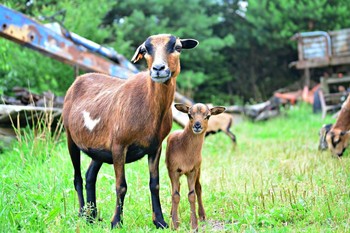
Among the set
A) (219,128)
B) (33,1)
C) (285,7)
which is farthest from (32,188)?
(285,7)

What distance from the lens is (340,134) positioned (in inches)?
392

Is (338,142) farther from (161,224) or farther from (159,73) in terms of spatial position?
(159,73)

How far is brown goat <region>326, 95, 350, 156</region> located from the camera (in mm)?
9828

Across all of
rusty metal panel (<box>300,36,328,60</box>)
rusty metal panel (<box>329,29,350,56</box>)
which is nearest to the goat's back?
rusty metal panel (<box>300,36,328,60</box>)

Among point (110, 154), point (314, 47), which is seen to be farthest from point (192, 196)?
point (314, 47)

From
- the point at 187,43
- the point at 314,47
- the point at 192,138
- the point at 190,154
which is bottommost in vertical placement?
the point at 190,154

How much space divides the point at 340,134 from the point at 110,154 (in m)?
5.45

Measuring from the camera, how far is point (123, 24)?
20219mm

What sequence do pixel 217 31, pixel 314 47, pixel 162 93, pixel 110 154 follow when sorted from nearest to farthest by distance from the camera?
pixel 162 93
pixel 110 154
pixel 314 47
pixel 217 31

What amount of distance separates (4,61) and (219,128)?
4784 millimetres

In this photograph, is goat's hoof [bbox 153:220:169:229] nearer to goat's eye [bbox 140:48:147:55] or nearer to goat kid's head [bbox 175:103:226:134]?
goat kid's head [bbox 175:103:226:134]

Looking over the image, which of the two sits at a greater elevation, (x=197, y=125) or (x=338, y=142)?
(x=197, y=125)

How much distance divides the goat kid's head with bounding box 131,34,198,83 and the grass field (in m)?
1.57

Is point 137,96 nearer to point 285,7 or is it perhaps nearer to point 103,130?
point 103,130
